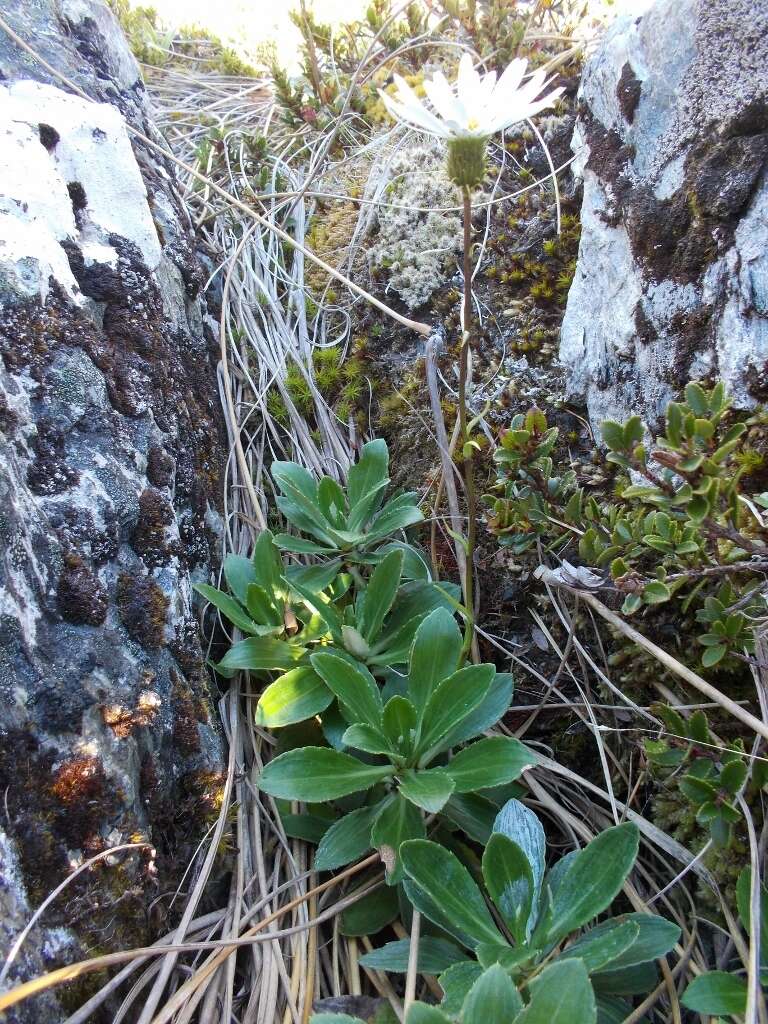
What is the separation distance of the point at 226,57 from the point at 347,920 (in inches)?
153

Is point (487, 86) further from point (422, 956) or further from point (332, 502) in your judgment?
point (422, 956)

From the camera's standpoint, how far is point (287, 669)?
5.24ft

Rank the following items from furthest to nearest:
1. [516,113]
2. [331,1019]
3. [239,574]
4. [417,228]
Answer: [417,228]
[239,574]
[516,113]
[331,1019]

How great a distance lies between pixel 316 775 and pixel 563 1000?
567 mm

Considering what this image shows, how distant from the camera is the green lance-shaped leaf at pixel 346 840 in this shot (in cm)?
129

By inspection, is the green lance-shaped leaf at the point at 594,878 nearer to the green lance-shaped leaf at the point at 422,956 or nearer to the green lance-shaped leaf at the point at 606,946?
the green lance-shaped leaf at the point at 606,946

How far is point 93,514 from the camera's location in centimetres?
144

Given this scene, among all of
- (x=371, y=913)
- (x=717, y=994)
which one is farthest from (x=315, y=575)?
(x=717, y=994)

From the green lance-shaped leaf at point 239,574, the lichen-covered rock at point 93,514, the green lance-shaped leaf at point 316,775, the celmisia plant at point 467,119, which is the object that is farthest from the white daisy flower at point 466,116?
the green lance-shaped leaf at point 316,775

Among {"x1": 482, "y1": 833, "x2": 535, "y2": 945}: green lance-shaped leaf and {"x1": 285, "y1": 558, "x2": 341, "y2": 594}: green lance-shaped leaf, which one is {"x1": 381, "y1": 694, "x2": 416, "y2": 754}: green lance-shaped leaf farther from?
{"x1": 285, "y1": 558, "x2": 341, "y2": 594}: green lance-shaped leaf

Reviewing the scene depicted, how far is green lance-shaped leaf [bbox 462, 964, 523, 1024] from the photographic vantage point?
3.00ft

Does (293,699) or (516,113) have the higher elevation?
(516,113)

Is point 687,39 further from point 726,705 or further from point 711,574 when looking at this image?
point 726,705

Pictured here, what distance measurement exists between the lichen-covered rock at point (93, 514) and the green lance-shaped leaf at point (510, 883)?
585mm
